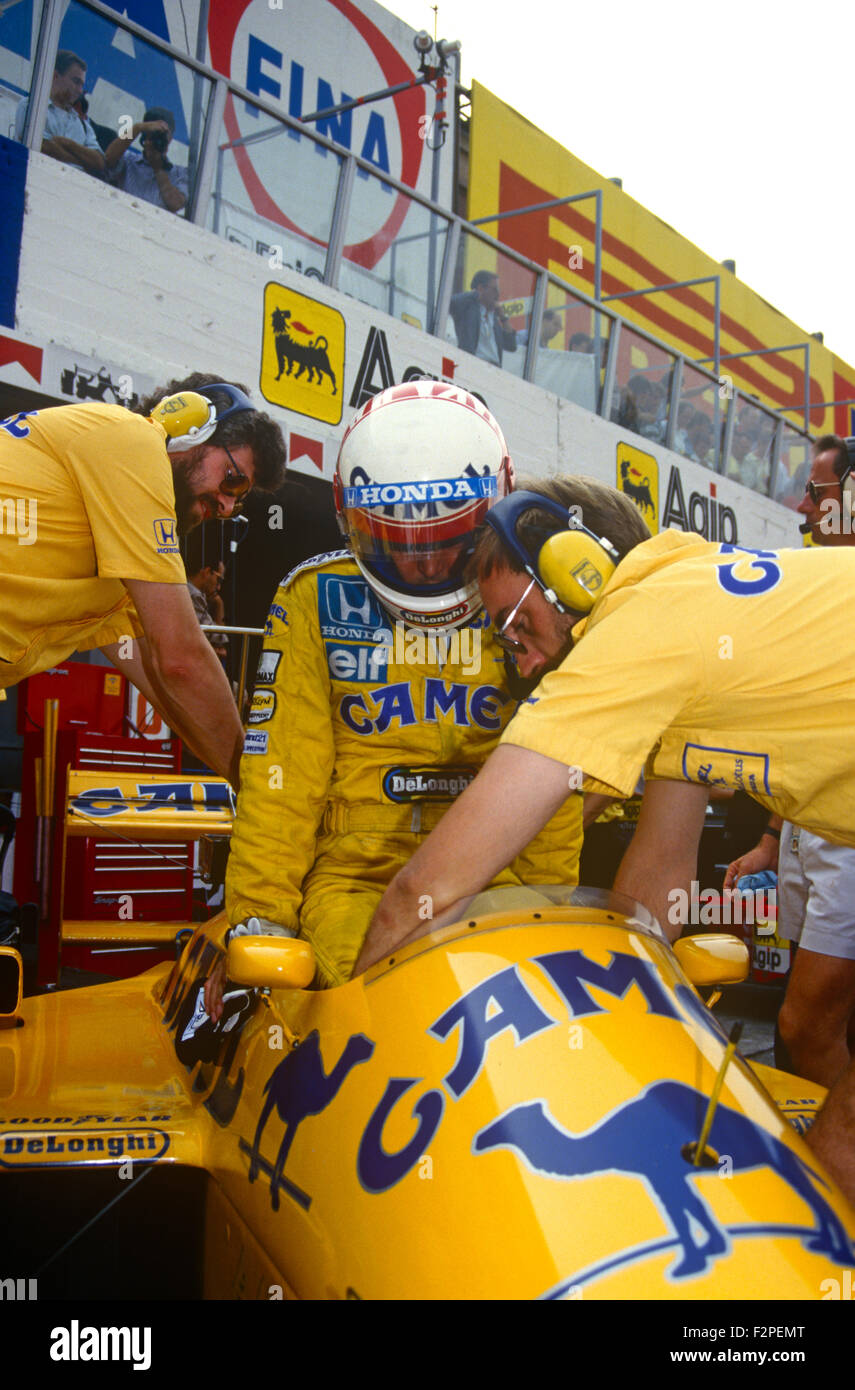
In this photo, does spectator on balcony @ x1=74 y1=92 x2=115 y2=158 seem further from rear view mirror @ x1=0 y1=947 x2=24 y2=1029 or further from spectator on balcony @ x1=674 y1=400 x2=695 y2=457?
spectator on balcony @ x1=674 y1=400 x2=695 y2=457

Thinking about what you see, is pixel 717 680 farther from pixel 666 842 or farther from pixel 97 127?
pixel 97 127

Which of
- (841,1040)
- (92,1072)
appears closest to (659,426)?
(841,1040)

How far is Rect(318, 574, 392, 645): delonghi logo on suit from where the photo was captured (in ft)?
7.62

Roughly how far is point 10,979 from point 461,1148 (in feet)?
5.05

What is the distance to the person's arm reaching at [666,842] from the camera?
211 cm

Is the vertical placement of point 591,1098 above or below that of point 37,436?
below

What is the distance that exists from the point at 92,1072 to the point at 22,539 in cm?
113

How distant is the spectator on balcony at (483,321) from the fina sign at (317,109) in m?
A: 0.88

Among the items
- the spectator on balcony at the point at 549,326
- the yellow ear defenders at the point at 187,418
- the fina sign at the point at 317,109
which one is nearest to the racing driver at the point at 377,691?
the yellow ear defenders at the point at 187,418

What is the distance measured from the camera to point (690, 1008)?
1421mm

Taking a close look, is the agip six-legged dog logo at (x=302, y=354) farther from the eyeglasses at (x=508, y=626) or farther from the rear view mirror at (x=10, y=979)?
the eyeglasses at (x=508, y=626)
